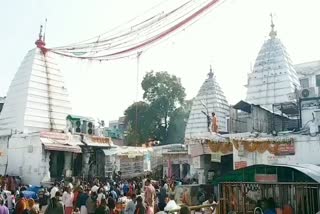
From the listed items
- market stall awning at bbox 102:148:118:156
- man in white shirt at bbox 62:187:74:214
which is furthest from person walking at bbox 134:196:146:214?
market stall awning at bbox 102:148:118:156

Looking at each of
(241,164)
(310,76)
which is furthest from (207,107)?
(241,164)

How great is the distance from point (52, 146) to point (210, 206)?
15.2m

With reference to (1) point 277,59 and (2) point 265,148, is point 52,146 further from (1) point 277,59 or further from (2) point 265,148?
(1) point 277,59

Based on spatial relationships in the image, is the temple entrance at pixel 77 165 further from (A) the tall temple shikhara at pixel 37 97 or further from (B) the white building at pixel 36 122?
(A) the tall temple shikhara at pixel 37 97

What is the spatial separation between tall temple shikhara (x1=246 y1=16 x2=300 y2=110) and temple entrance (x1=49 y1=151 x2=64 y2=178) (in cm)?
1525

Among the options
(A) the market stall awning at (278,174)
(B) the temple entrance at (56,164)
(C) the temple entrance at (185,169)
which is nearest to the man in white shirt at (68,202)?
(A) the market stall awning at (278,174)

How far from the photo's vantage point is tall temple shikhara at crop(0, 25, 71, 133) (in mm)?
28172

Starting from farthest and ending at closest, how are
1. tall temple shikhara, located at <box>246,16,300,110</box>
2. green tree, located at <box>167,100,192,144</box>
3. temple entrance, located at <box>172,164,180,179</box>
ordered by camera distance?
green tree, located at <box>167,100,192,144</box> → temple entrance, located at <box>172,164,180,179</box> → tall temple shikhara, located at <box>246,16,300,110</box>

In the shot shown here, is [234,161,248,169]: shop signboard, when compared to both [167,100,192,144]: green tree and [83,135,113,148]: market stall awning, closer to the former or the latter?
[83,135,113,148]: market stall awning

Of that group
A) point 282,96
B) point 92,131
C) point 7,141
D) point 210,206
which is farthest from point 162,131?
point 210,206

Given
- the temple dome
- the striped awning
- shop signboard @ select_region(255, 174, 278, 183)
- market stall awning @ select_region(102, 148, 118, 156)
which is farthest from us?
market stall awning @ select_region(102, 148, 118, 156)

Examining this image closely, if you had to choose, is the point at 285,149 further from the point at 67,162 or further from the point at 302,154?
the point at 67,162

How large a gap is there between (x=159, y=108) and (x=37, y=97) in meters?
16.9

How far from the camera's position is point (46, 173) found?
23953mm
